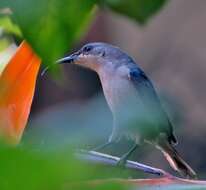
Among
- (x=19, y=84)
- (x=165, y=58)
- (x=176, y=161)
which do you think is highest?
(x=19, y=84)

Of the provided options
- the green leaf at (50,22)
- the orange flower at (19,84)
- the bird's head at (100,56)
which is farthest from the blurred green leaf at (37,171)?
the bird's head at (100,56)

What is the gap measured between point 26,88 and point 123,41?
292 centimetres

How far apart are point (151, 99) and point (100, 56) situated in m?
0.21

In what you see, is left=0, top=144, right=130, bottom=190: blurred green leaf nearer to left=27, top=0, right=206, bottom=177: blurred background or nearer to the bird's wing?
the bird's wing

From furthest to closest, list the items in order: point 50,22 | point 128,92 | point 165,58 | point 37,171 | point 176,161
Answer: point 165,58, point 128,92, point 176,161, point 50,22, point 37,171

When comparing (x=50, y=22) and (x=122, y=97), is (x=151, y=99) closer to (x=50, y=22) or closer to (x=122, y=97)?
(x=122, y=97)

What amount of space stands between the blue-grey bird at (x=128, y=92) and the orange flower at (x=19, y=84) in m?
0.41

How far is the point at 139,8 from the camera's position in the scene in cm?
40

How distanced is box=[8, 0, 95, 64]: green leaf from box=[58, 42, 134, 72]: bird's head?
0.70 metres

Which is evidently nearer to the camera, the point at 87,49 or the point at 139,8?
the point at 139,8

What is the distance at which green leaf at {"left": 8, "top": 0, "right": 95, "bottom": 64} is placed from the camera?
28 cm

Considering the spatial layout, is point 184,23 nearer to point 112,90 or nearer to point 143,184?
point 112,90

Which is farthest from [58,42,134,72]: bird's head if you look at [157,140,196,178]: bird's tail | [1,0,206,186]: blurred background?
[1,0,206,186]: blurred background

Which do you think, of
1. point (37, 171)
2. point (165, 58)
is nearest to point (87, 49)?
point (37, 171)
